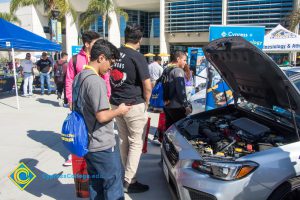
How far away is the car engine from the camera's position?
9.71ft

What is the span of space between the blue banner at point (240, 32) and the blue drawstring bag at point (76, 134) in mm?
4646

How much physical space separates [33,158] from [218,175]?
11.4 feet

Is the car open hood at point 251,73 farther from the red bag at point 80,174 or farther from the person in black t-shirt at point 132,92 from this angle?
the red bag at point 80,174

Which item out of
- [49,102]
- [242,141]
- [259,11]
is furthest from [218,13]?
[242,141]

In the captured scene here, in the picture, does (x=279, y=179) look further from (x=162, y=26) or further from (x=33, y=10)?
(x=33, y=10)

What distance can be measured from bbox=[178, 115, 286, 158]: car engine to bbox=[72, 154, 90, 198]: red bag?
1.17 meters

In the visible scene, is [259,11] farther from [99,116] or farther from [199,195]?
[99,116]

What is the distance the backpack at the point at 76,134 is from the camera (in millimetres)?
2482

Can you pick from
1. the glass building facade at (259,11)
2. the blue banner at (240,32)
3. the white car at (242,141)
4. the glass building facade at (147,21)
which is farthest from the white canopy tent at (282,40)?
the glass building facade at (147,21)

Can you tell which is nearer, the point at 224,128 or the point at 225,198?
the point at 225,198

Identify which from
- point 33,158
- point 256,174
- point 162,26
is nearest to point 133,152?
point 256,174

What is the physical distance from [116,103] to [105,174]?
4.08 feet

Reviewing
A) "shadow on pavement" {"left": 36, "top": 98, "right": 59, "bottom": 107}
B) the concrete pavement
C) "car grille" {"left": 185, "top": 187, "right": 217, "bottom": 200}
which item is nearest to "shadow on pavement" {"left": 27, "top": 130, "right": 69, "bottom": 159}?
the concrete pavement

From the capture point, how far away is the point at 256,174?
251 centimetres
